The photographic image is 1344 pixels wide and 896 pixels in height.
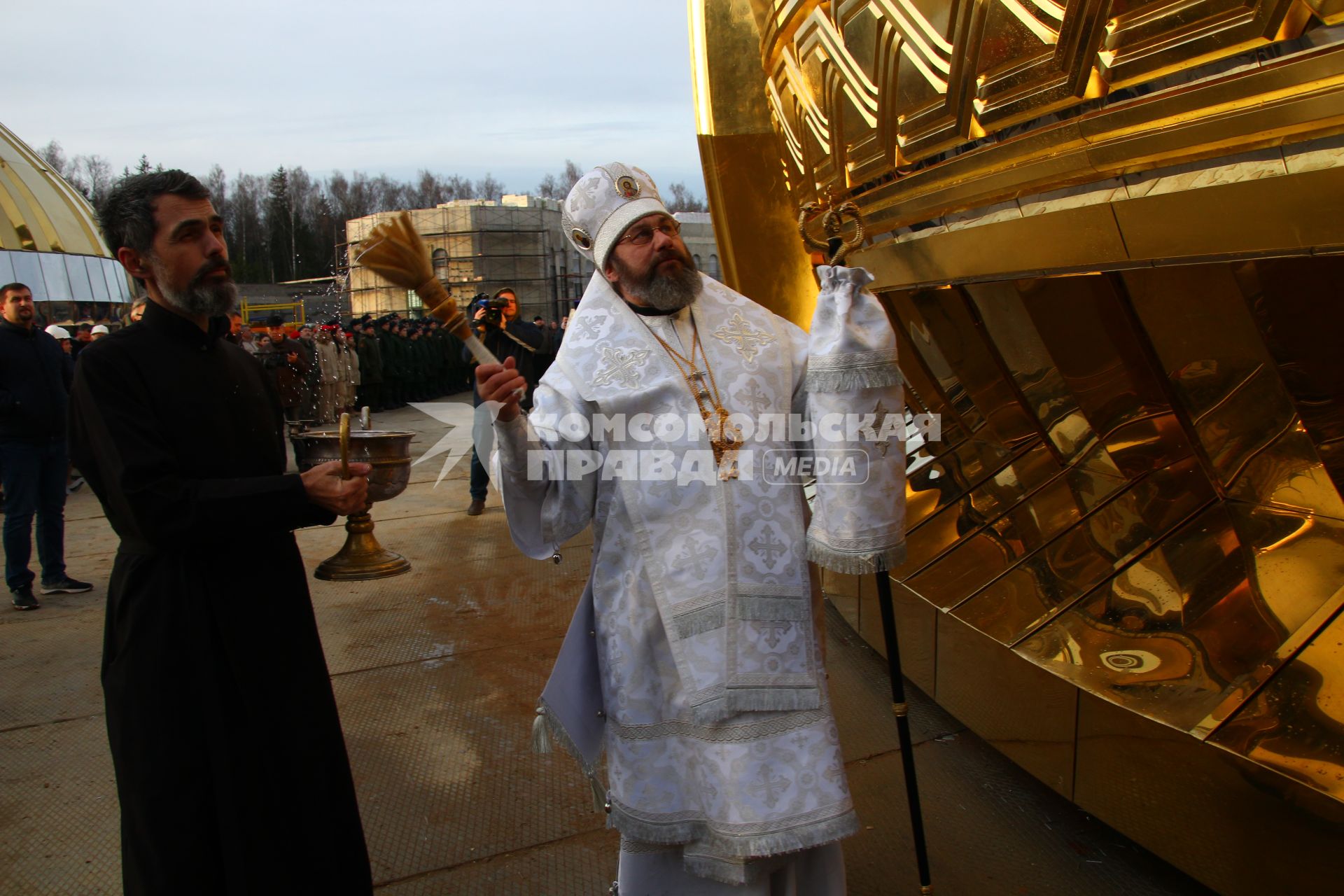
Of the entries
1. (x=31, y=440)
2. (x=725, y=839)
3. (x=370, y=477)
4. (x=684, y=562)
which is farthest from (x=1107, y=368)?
(x=31, y=440)

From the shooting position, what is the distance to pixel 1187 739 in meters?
2.32

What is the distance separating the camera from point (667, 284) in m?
2.38

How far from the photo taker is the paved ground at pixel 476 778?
284 centimetres

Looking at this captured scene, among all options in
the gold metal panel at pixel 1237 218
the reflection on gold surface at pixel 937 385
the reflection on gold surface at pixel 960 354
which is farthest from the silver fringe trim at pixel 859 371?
the reflection on gold surface at pixel 937 385

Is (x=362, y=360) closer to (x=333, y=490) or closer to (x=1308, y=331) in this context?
(x=333, y=490)

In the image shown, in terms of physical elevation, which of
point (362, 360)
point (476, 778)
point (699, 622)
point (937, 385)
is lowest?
point (476, 778)

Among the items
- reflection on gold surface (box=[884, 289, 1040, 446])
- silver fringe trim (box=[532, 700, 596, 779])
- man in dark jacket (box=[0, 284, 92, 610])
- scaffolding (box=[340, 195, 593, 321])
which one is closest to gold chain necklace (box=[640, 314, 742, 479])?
silver fringe trim (box=[532, 700, 596, 779])

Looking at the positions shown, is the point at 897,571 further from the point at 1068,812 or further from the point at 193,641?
the point at 193,641

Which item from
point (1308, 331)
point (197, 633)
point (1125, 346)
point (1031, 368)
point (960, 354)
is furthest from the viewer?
point (960, 354)

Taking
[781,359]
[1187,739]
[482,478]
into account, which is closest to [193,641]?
[781,359]

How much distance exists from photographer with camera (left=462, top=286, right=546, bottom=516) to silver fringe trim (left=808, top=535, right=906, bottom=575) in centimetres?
503

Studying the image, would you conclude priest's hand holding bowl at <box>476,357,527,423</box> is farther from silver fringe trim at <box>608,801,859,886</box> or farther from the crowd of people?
the crowd of people

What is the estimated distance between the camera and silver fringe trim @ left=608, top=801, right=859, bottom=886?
2.05m

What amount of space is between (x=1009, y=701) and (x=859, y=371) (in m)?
1.43
